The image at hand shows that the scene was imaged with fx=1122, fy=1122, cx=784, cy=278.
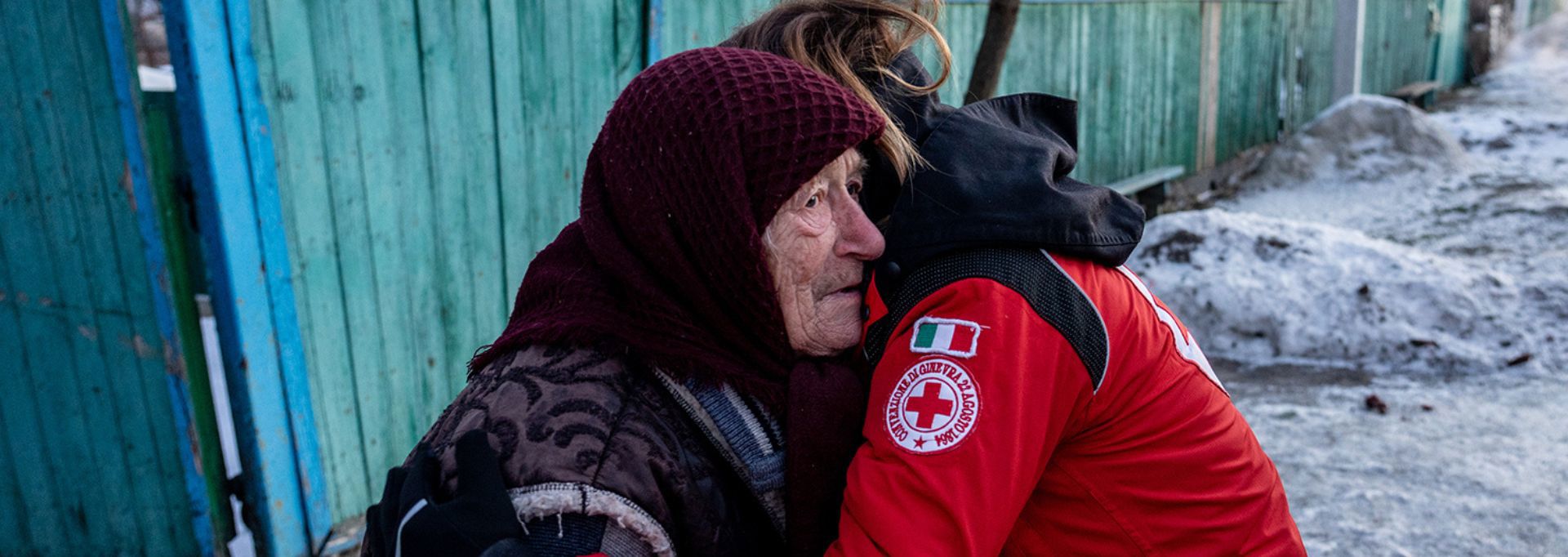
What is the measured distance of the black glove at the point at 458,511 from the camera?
3.96ft

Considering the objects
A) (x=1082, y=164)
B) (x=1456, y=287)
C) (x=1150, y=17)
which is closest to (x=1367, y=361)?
(x=1456, y=287)

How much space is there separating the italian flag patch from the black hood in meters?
0.12

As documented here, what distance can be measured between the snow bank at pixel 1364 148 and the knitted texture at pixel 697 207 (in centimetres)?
939

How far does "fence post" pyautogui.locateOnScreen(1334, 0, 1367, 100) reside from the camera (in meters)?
12.8

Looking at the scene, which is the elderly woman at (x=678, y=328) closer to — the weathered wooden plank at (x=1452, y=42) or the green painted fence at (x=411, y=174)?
the green painted fence at (x=411, y=174)

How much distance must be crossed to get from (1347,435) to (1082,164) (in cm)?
338

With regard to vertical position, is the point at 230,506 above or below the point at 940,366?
below

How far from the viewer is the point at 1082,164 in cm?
736

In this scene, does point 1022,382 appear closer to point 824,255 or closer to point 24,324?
point 824,255

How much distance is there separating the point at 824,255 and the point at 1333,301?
178 inches

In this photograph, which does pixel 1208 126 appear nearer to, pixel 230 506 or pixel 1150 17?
pixel 1150 17

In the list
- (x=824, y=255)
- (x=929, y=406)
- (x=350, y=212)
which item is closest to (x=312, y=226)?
(x=350, y=212)

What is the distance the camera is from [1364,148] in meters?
9.87

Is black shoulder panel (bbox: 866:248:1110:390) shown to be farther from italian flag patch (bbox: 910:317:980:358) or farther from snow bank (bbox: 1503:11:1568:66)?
snow bank (bbox: 1503:11:1568:66)
